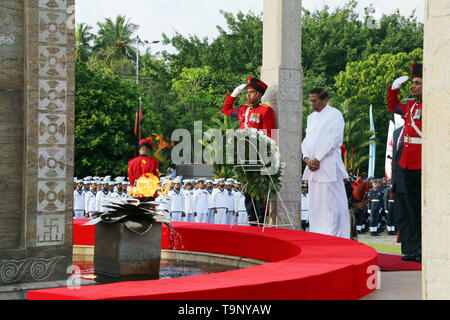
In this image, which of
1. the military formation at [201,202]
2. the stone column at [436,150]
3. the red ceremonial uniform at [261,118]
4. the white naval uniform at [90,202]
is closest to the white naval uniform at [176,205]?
the military formation at [201,202]

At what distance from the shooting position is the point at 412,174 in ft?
27.3

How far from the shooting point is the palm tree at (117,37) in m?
60.3

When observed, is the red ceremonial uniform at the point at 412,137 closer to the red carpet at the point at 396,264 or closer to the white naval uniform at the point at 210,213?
the red carpet at the point at 396,264

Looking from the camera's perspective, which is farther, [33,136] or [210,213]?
[210,213]

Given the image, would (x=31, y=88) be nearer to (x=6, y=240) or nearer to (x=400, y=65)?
(x=6, y=240)

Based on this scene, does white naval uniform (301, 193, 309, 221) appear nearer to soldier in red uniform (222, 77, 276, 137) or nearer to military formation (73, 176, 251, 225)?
military formation (73, 176, 251, 225)

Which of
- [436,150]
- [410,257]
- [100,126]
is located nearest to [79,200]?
[100,126]

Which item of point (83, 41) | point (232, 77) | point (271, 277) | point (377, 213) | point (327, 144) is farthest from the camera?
point (83, 41)

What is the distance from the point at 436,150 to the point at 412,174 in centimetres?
557

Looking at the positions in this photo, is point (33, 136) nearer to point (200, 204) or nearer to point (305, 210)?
point (200, 204)

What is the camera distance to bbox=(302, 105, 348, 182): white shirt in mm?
9016

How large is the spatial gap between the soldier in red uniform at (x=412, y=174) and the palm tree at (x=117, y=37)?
52483mm

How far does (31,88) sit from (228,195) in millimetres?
16682

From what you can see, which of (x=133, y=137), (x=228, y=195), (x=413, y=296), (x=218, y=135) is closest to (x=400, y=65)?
(x=133, y=137)
